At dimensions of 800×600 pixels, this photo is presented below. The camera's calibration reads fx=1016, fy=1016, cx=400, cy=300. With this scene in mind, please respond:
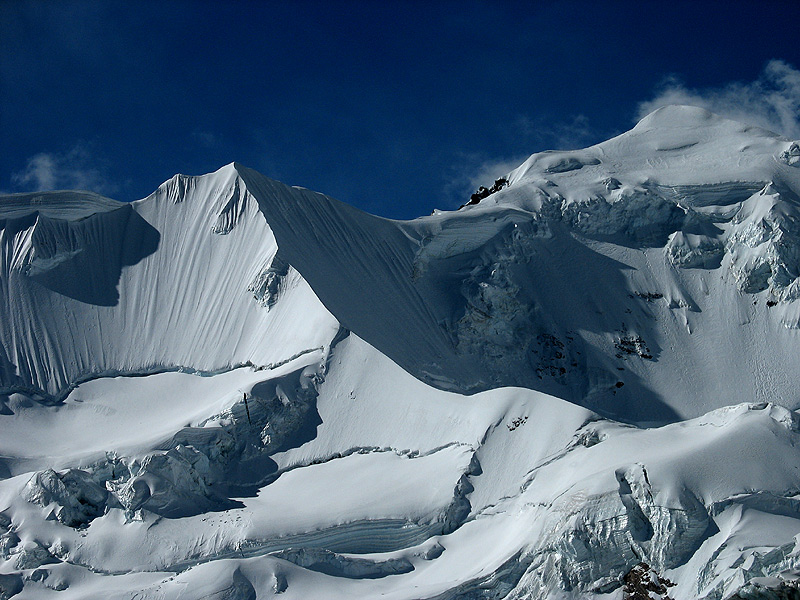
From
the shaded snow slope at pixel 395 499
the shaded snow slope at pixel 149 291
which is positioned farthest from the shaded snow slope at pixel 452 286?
the shaded snow slope at pixel 395 499

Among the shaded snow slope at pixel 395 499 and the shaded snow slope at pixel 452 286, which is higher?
the shaded snow slope at pixel 452 286

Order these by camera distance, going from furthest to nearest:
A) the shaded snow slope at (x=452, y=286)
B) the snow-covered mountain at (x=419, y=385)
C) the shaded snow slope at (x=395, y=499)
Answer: the shaded snow slope at (x=452, y=286) → the snow-covered mountain at (x=419, y=385) → the shaded snow slope at (x=395, y=499)

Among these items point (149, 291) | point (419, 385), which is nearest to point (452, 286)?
point (419, 385)

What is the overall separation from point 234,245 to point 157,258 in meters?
4.76

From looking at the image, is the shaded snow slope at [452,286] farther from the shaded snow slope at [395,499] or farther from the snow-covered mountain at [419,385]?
the shaded snow slope at [395,499]

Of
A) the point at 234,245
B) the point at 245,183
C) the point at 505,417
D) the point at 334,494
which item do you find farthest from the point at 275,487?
the point at 245,183

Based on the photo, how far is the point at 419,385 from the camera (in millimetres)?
43812

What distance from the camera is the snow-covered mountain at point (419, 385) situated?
34.4 metres

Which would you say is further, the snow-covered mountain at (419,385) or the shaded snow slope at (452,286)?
the shaded snow slope at (452,286)

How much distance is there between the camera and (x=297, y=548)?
119 feet

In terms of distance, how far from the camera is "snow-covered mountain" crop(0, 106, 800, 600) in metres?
34.4

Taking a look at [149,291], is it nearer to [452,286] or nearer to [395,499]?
[452,286]

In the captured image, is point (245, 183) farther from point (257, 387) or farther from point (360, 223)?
point (257, 387)

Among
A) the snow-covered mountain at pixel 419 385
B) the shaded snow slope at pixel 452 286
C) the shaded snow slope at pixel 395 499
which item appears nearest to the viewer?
the shaded snow slope at pixel 395 499
